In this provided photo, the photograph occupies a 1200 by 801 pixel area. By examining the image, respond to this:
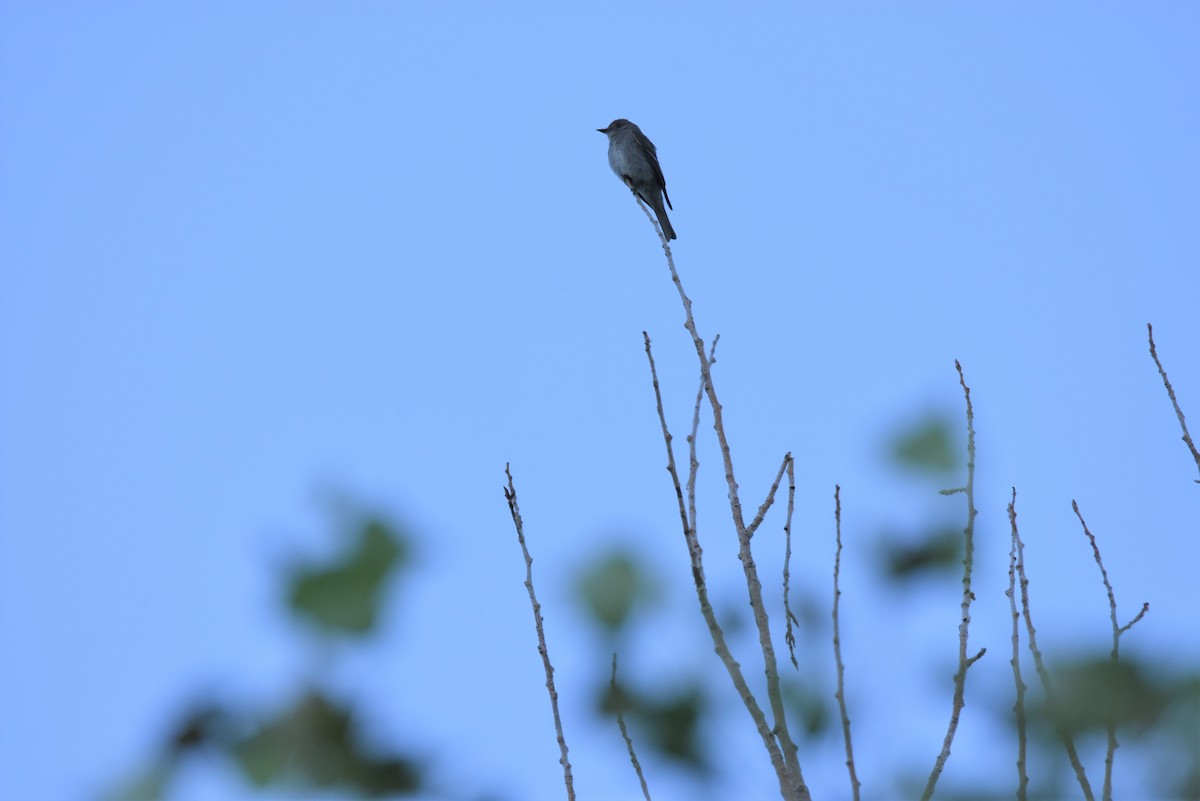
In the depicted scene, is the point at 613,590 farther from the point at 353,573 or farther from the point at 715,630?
the point at 715,630

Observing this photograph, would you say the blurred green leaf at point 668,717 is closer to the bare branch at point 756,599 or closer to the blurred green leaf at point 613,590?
the blurred green leaf at point 613,590

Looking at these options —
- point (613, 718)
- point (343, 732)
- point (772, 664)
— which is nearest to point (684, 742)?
point (613, 718)

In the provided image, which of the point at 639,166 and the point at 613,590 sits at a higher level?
the point at 639,166

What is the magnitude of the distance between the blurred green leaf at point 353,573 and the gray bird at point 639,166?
15584mm

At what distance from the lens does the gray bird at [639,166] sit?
1647 cm

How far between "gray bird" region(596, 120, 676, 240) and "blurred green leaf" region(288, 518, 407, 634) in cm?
1558

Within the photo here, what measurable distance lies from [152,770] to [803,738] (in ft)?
2.40

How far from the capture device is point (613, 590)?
102 centimetres

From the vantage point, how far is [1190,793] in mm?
982

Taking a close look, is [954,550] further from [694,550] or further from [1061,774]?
[694,550]

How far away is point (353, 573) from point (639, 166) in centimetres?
1605

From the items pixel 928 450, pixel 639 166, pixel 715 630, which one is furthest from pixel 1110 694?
pixel 639 166

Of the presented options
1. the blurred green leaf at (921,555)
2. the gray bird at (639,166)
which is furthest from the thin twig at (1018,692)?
the gray bird at (639,166)

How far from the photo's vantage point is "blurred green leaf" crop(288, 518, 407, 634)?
78 centimetres
